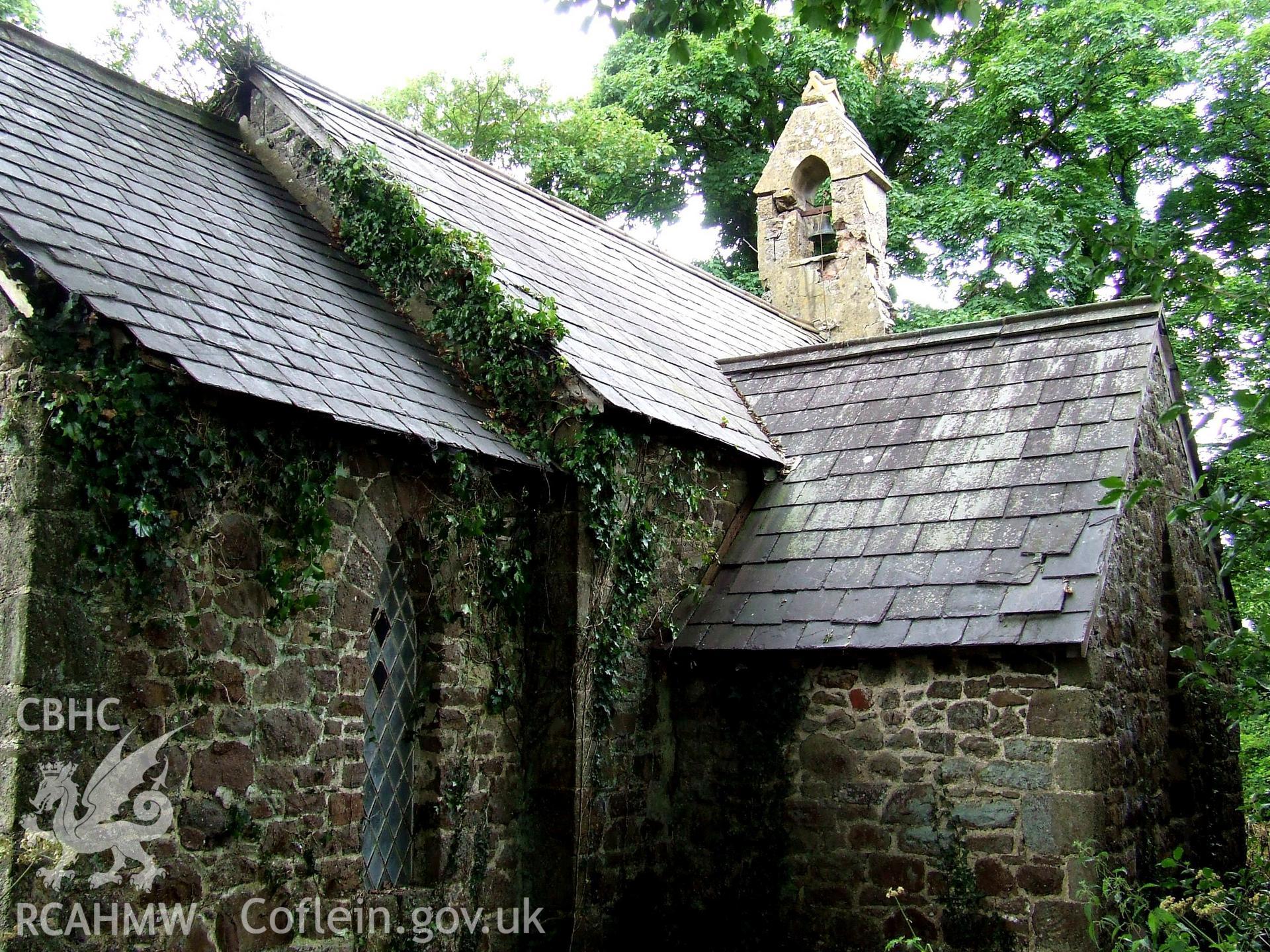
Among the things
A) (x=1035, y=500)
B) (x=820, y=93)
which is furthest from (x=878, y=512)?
(x=820, y=93)

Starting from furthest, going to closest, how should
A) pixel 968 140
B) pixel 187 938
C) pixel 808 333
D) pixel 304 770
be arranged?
pixel 968 140
pixel 808 333
pixel 304 770
pixel 187 938

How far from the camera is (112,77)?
8.82 metres

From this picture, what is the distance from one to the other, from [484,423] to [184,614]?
248 centimetres

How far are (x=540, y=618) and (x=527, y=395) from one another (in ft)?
4.81

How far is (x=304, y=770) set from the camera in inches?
234

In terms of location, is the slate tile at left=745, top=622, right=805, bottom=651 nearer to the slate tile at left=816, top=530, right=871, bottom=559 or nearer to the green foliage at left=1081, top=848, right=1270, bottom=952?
the slate tile at left=816, top=530, right=871, bottom=559

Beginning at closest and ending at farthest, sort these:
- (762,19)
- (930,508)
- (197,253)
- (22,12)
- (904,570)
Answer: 1. (762,19)
2. (197,253)
3. (904,570)
4. (930,508)
5. (22,12)

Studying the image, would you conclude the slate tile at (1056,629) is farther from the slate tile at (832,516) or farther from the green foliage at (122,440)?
the green foliage at (122,440)

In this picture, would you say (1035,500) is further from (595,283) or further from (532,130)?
(532,130)

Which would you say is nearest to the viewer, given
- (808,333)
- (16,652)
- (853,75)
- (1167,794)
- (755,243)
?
(16,652)

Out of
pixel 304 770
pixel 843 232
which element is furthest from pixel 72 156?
pixel 843 232

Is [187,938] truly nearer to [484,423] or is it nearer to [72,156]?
[484,423]

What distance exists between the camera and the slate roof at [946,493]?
715 centimetres

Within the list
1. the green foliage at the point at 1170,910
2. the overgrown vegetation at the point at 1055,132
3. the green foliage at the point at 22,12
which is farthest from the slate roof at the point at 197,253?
the green foliage at the point at 22,12
